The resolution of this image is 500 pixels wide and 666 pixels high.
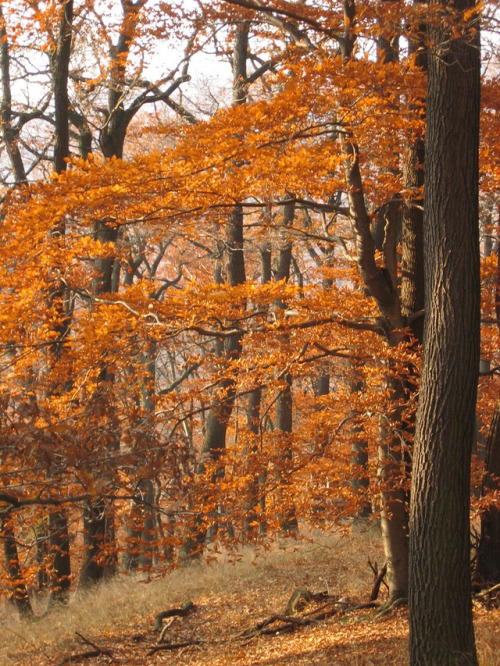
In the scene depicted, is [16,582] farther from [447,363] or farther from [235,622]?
[447,363]

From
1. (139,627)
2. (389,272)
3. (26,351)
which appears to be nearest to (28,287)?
(26,351)

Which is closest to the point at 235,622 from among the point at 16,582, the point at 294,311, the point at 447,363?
the point at 16,582

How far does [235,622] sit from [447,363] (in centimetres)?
594

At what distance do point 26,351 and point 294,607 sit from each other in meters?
5.31

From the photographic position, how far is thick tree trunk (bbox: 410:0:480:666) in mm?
5836

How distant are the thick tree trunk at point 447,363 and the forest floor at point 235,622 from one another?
39.3 inches

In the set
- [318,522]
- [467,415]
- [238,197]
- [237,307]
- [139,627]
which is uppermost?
[238,197]

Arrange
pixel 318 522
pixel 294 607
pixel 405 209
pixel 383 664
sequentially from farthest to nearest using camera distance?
pixel 294 607, pixel 405 209, pixel 318 522, pixel 383 664

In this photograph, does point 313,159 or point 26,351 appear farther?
point 26,351

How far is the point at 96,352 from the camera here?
7840 mm

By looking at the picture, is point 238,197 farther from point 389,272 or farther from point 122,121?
point 122,121

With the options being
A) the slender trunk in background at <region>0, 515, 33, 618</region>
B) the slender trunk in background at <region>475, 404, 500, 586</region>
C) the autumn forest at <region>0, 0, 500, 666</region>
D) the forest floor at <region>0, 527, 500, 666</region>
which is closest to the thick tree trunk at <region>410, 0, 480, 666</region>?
the autumn forest at <region>0, 0, 500, 666</region>

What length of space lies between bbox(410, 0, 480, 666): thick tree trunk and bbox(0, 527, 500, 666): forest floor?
100cm

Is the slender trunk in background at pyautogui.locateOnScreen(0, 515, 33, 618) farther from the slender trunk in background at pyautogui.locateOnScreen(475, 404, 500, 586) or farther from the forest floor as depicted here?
the slender trunk in background at pyautogui.locateOnScreen(475, 404, 500, 586)
